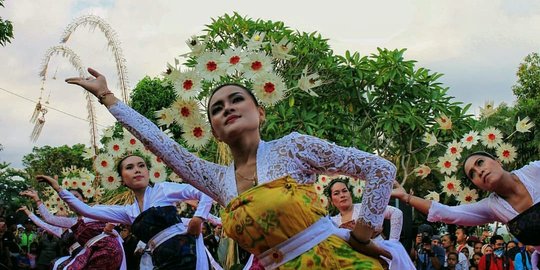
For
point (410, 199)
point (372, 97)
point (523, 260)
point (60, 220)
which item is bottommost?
point (410, 199)

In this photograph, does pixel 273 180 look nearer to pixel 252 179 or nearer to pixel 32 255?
pixel 252 179

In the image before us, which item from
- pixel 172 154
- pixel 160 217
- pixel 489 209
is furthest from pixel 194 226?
pixel 172 154

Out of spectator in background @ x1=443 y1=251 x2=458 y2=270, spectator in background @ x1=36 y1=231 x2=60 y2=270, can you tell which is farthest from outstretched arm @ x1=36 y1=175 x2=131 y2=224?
spectator in background @ x1=36 y1=231 x2=60 y2=270

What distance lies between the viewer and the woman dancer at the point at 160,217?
5.95 m

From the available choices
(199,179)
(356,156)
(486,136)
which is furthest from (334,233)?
(486,136)

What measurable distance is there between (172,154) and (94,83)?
501 millimetres

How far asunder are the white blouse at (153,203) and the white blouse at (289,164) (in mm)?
2626

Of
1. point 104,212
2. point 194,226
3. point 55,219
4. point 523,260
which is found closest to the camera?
point 194,226

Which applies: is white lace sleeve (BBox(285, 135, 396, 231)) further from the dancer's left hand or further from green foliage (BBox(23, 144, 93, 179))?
green foliage (BBox(23, 144, 93, 179))

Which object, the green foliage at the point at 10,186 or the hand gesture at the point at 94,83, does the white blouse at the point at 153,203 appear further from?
the green foliage at the point at 10,186

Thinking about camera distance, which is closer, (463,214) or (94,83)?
(94,83)

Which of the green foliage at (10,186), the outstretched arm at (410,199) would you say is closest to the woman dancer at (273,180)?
the outstretched arm at (410,199)

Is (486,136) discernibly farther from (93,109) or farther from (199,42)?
(93,109)

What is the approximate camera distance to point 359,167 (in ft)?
9.70
